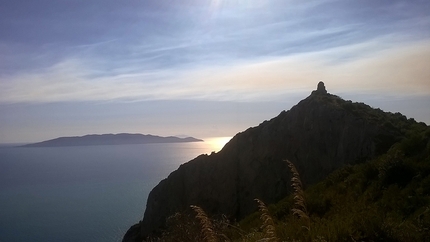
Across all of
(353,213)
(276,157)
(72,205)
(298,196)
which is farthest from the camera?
(72,205)

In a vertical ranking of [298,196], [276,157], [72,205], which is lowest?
[72,205]

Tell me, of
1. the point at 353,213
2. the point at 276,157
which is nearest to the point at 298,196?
the point at 353,213

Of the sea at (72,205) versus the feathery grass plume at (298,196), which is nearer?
the feathery grass plume at (298,196)

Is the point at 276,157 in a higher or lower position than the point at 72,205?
higher

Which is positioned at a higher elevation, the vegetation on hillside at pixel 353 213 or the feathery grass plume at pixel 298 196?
the feathery grass plume at pixel 298 196

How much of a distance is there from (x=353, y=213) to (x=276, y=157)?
26284 mm

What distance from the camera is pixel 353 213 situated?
7512 millimetres

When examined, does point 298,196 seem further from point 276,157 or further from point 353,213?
point 276,157

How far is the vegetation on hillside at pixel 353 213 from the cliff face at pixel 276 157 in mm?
13818

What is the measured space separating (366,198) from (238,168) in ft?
89.9

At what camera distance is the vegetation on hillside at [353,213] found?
5500 mm

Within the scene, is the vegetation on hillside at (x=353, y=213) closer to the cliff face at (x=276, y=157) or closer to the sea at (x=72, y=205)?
the cliff face at (x=276, y=157)

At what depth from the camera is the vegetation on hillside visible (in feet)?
18.0

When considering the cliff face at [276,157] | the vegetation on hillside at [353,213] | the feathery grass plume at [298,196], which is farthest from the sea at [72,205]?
the feathery grass plume at [298,196]
